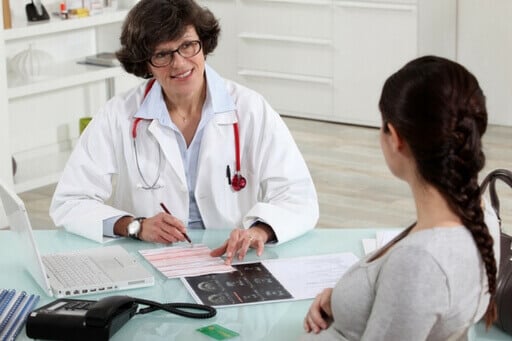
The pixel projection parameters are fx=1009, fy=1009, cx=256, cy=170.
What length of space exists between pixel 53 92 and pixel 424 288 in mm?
4375

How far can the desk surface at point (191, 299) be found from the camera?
6.48ft

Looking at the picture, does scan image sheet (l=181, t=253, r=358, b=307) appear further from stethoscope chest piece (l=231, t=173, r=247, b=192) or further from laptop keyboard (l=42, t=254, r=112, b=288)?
stethoscope chest piece (l=231, t=173, r=247, b=192)

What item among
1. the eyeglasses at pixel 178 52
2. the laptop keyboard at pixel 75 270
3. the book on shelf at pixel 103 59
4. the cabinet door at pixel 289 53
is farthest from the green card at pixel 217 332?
the cabinet door at pixel 289 53

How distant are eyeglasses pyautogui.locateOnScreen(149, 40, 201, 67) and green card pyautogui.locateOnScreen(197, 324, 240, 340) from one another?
911 millimetres

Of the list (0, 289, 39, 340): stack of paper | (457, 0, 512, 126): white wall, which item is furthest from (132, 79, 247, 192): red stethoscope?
(457, 0, 512, 126): white wall

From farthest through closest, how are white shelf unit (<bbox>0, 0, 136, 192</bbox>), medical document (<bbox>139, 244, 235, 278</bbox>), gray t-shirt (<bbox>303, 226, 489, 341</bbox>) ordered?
white shelf unit (<bbox>0, 0, 136, 192</bbox>), medical document (<bbox>139, 244, 235, 278</bbox>), gray t-shirt (<bbox>303, 226, 489, 341</bbox>)

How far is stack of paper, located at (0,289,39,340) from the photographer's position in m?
1.99

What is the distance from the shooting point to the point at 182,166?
2740 millimetres

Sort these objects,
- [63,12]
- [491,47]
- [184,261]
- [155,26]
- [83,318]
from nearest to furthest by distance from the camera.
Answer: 1. [83,318]
2. [184,261]
3. [155,26]
4. [63,12]
5. [491,47]

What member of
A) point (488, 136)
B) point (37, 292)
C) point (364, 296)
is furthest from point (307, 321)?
point (488, 136)

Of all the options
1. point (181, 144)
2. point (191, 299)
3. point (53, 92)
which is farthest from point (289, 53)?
point (191, 299)

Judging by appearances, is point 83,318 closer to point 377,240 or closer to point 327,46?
point 377,240

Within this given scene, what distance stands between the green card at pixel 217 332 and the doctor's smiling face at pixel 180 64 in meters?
0.88

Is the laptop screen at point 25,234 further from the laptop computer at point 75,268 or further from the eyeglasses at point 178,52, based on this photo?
the eyeglasses at point 178,52
